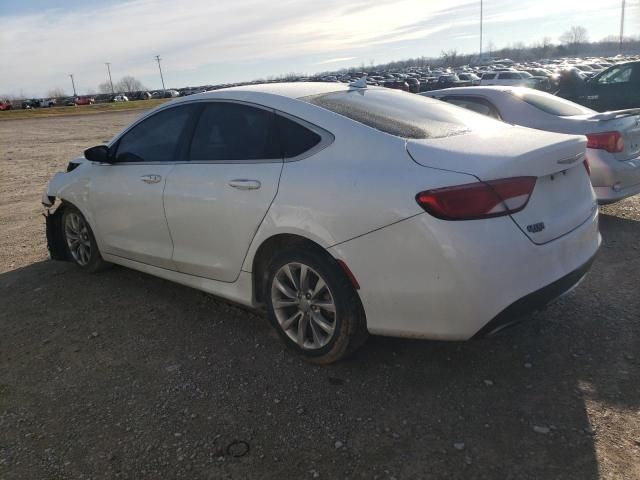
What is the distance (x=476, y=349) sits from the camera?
3426 millimetres

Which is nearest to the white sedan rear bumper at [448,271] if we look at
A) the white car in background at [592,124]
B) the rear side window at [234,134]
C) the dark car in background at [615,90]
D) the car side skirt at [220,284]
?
the car side skirt at [220,284]

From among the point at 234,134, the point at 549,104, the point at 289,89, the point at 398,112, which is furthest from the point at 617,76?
the point at 234,134

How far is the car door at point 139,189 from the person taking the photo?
4.12 meters

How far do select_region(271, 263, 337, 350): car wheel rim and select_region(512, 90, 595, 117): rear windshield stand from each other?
13.4ft

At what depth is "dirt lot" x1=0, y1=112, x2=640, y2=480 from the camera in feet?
8.36

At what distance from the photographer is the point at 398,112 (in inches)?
137

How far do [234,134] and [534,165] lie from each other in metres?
1.94

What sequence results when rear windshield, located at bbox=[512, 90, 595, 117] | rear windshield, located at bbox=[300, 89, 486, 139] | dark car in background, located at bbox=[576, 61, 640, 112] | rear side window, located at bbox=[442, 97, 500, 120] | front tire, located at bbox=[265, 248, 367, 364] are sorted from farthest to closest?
dark car in background, located at bbox=[576, 61, 640, 112]
rear side window, located at bbox=[442, 97, 500, 120]
rear windshield, located at bbox=[512, 90, 595, 117]
rear windshield, located at bbox=[300, 89, 486, 139]
front tire, located at bbox=[265, 248, 367, 364]

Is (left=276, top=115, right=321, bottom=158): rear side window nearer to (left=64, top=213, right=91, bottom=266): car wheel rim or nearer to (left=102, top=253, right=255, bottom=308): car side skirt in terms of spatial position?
(left=102, top=253, right=255, bottom=308): car side skirt

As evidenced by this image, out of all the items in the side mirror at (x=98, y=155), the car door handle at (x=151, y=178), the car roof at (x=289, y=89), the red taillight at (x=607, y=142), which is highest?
the car roof at (x=289, y=89)

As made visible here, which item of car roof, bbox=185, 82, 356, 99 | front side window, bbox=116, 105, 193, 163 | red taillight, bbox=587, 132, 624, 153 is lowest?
red taillight, bbox=587, 132, 624, 153

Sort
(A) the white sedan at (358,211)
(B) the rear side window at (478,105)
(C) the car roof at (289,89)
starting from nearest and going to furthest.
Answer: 1. (A) the white sedan at (358,211)
2. (C) the car roof at (289,89)
3. (B) the rear side window at (478,105)

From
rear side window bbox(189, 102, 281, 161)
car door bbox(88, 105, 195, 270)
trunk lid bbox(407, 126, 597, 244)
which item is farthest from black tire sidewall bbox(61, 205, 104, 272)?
trunk lid bbox(407, 126, 597, 244)

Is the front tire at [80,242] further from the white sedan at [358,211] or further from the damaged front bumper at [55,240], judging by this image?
the white sedan at [358,211]
